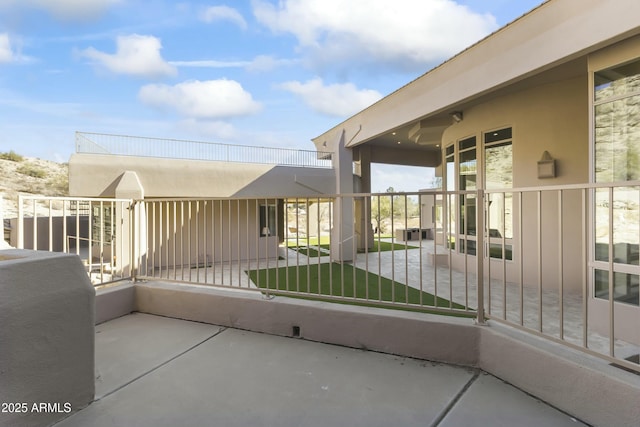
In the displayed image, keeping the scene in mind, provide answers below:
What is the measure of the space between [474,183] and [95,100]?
93.0 feet

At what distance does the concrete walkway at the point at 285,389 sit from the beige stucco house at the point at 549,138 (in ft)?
3.27

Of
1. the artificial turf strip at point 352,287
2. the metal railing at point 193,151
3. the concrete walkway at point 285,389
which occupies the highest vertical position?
the metal railing at point 193,151

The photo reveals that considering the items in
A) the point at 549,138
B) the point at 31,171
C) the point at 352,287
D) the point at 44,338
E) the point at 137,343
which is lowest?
the point at 352,287

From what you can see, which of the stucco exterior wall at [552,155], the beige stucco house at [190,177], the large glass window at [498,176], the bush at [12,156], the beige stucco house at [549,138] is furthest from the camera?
the bush at [12,156]

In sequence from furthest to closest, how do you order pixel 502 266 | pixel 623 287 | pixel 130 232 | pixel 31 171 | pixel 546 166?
1. pixel 31 171
2. pixel 546 166
3. pixel 502 266
4. pixel 130 232
5. pixel 623 287

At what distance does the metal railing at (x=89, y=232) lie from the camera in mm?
3281

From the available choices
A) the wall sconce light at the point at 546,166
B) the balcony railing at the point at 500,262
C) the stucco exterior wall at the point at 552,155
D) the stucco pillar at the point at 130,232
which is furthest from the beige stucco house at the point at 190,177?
the wall sconce light at the point at 546,166

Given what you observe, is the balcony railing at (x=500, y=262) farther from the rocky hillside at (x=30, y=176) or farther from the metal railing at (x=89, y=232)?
the rocky hillside at (x=30, y=176)

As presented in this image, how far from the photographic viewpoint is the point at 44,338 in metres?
1.76

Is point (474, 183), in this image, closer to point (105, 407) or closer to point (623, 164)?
point (623, 164)

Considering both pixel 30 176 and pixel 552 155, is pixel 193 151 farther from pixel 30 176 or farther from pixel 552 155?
pixel 30 176

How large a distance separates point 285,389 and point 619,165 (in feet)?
15.9

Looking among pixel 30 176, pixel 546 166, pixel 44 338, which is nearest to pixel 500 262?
pixel 546 166

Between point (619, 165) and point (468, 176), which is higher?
point (468, 176)
